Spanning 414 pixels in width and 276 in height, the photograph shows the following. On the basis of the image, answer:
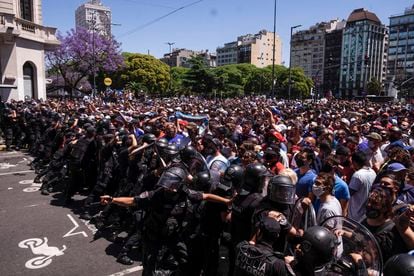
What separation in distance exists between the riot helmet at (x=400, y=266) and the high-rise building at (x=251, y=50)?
148 meters

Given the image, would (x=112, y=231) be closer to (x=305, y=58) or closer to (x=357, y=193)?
(x=357, y=193)

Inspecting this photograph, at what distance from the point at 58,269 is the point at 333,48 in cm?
13518

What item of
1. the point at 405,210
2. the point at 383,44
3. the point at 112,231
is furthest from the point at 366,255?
the point at 383,44

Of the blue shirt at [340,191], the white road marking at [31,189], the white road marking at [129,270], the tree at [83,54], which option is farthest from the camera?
the tree at [83,54]

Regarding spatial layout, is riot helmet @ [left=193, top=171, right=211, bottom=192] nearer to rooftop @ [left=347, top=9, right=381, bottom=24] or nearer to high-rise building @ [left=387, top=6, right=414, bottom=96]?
high-rise building @ [left=387, top=6, right=414, bottom=96]

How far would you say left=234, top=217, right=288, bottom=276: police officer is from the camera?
7.78 feet

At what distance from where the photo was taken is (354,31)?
119 metres

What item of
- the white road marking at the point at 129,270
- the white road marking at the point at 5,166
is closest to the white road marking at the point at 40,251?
the white road marking at the point at 129,270

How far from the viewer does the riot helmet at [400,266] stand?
1851 mm

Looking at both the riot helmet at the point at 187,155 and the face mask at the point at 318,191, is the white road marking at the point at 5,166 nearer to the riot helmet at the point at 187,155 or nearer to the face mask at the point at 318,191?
the riot helmet at the point at 187,155

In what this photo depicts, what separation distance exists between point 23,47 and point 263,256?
1124 inches

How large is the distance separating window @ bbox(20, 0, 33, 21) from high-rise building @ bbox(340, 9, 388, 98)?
108 metres

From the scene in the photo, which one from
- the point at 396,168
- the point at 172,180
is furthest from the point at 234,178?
the point at 396,168

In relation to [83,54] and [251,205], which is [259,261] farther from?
[83,54]
